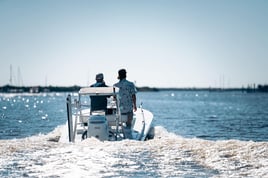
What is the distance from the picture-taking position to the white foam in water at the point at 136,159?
6461 mm

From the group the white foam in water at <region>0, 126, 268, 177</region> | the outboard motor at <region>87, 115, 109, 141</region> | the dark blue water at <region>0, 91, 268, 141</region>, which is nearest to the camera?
the white foam in water at <region>0, 126, 268, 177</region>

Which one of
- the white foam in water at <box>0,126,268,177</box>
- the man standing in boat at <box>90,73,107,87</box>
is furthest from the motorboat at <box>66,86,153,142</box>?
the white foam in water at <box>0,126,268,177</box>

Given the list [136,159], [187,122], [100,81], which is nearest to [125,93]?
[100,81]

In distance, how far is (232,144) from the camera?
8039 millimetres

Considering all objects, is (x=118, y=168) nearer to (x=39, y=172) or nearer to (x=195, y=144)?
(x=39, y=172)

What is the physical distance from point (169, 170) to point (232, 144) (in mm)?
1983

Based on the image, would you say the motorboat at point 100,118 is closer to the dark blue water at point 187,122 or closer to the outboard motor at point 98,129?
the outboard motor at point 98,129

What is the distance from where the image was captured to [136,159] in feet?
24.5

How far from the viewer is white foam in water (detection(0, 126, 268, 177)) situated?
646 centimetres

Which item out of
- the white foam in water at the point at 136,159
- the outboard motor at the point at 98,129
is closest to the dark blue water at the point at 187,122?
the outboard motor at the point at 98,129

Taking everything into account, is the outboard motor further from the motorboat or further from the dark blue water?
the dark blue water

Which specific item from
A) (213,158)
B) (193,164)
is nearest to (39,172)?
(193,164)

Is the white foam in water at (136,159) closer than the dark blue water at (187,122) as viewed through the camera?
Yes

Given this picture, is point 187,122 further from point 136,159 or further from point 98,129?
point 136,159
